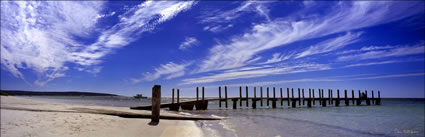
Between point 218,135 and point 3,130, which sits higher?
point 3,130

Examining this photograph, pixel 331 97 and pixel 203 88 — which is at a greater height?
pixel 203 88

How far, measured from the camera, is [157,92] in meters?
9.75

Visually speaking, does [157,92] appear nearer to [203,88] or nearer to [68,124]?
[68,124]

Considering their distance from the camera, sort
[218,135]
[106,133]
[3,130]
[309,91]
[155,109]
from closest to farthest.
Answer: [3,130], [106,133], [218,135], [155,109], [309,91]

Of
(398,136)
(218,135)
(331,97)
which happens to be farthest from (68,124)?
(331,97)

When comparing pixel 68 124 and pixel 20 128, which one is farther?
pixel 68 124

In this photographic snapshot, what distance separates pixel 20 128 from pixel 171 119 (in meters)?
5.97

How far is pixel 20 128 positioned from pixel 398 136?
13.0 m

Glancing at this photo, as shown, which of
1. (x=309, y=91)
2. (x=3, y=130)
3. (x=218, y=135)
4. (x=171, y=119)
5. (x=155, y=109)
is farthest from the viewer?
(x=309, y=91)

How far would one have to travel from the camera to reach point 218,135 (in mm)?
7672

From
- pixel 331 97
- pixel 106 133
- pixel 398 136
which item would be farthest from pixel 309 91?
pixel 106 133

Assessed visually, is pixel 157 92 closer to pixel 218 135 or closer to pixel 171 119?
pixel 171 119

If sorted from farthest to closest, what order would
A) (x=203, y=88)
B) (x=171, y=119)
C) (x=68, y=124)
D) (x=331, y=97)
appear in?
(x=331, y=97) → (x=203, y=88) → (x=171, y=119) → (x=68, y=124)

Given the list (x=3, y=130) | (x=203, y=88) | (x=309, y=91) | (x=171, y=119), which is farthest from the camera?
(x=309, y=91)
